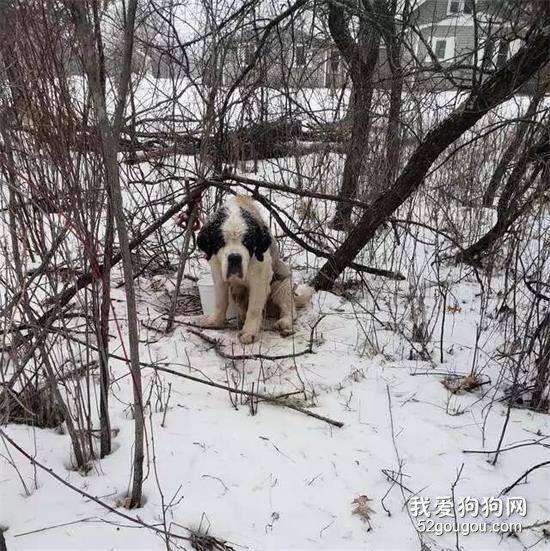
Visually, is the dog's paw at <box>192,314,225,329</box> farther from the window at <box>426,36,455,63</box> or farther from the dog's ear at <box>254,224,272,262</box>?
the window at <box>426,36,455,63</box>

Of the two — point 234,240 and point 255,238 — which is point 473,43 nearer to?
point 255,238

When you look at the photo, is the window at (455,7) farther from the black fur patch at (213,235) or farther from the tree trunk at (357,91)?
the black fur patch at (213,235)

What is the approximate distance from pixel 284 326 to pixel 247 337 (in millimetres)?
334

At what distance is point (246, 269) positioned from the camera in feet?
10.3

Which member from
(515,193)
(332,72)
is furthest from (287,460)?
(332,72)

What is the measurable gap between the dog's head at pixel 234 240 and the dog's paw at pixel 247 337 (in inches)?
→ 15.9

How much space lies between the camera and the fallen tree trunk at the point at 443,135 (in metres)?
2.85

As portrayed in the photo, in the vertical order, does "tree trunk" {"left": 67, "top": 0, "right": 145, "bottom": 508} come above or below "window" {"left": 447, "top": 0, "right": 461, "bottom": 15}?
below

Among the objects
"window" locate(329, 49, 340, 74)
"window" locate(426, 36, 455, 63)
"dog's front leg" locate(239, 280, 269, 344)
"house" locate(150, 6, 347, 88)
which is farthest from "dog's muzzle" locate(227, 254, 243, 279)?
"window" locate(329, 49, 340, 74)

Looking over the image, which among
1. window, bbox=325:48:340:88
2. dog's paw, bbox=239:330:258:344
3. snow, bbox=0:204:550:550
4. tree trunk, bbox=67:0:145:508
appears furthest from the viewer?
window, bbox=325:48:340:88

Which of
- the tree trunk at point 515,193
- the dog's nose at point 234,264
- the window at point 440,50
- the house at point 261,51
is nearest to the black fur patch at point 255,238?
the dog's nose at point 234,264

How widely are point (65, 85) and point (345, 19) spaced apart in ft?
14.2

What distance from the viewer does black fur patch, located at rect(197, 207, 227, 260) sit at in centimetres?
314

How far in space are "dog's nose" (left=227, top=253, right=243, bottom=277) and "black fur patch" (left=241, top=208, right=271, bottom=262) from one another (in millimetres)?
113
